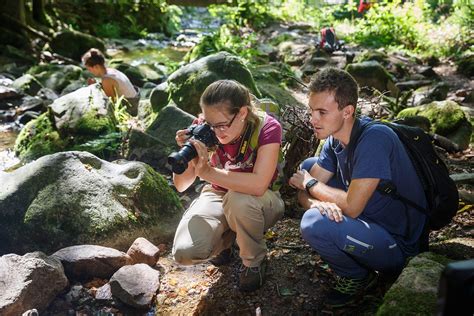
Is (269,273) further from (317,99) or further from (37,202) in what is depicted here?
(37,202)

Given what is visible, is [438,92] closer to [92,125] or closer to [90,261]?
[92,125]

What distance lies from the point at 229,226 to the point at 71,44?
36.2 feet

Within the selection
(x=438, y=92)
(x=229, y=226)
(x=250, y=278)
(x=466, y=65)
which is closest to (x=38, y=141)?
(x=229, y=226)

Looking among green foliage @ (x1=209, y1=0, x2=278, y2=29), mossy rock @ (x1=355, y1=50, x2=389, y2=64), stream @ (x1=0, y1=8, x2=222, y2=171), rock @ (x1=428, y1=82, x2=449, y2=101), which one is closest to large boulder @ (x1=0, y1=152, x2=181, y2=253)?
stream @ (x1=0, y1=8, x2=222, y2=171)

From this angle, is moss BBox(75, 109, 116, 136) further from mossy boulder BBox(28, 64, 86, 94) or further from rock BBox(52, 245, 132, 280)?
mossy boulder BBox(28, 64, 86, 94)

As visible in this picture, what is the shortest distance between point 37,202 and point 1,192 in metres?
0.31

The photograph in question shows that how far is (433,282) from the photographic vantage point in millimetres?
2232

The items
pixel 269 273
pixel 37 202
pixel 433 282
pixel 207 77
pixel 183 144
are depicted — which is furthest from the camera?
pixel 207 77

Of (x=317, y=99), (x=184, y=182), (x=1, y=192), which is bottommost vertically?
(x=1, y=192)

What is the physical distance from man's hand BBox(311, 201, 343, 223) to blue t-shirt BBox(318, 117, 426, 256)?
7.2 inches

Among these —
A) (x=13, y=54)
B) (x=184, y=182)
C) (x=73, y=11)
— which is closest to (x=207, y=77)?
(x=184, y=182)

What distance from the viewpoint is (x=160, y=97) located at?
630cm

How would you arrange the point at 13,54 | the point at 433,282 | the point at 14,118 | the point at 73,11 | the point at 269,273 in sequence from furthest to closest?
the point at 73,11 < the point at 13,54 < the point at 14,118 < the point at 269,273 < the point at 433,282

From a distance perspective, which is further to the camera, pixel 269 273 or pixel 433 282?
pixel 269 273
